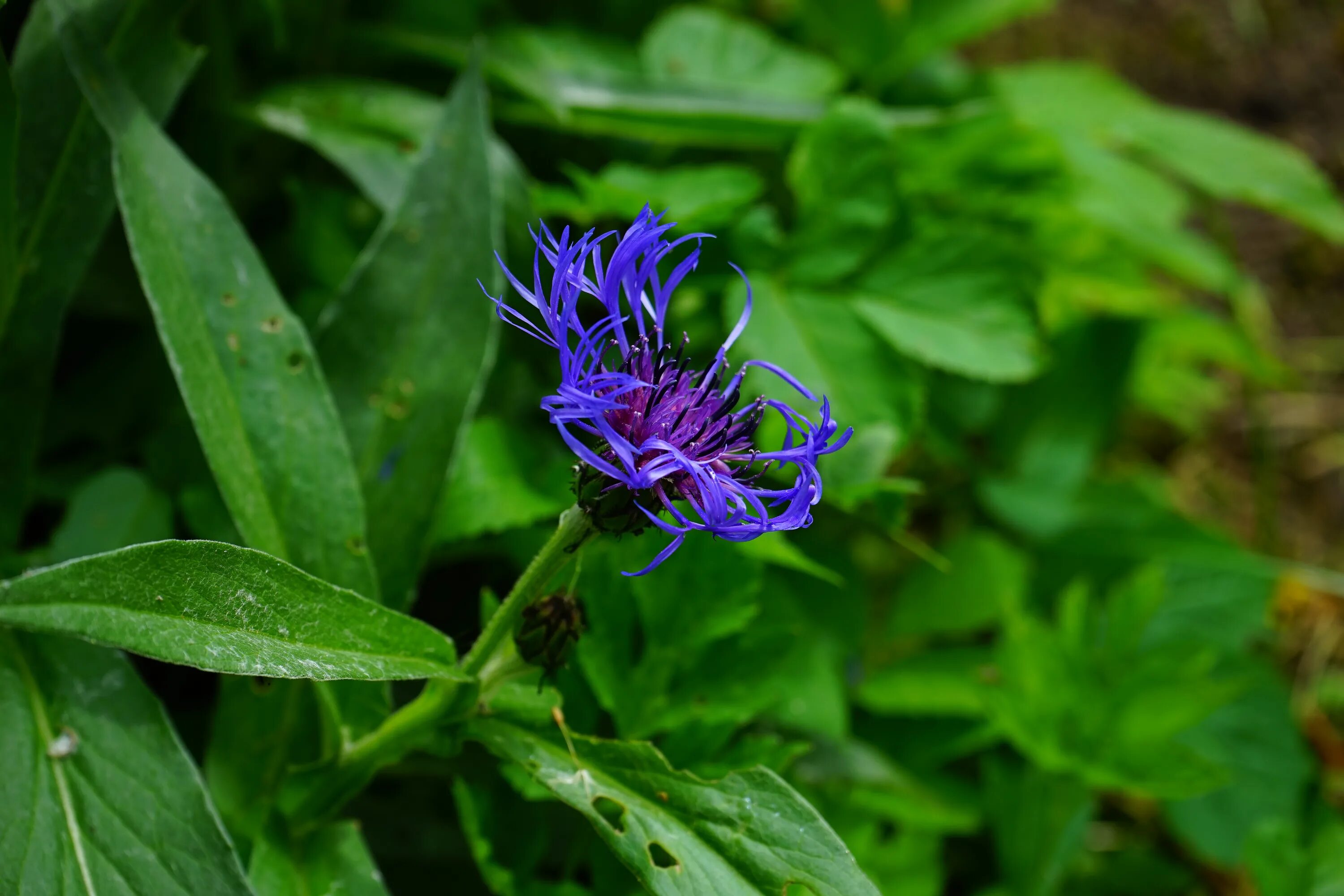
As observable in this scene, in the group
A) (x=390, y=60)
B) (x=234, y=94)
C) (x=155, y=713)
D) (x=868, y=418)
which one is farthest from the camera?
(x=390, y=60)

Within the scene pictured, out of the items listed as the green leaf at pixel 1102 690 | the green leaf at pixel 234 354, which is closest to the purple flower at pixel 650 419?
the green leaf at pixel 234 354

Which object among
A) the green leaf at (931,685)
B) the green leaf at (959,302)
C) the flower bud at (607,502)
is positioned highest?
the flower bud at (607,502)

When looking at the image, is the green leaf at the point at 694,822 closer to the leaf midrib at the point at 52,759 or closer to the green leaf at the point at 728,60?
the leaf midrib at the point at 52,759

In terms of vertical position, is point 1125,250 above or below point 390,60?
below

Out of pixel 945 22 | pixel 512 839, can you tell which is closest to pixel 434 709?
pixel 512 839

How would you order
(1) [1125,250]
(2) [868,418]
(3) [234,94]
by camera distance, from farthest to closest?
(1) [1125,250]
(3) [234,94]
(2) [868,418]

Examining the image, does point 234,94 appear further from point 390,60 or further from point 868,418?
point 868,418

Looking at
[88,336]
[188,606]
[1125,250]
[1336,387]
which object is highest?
[188,606]

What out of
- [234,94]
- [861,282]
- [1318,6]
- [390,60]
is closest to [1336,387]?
[1318,6]
